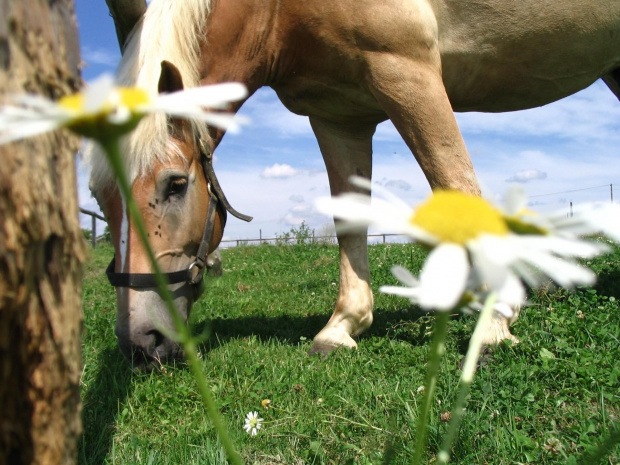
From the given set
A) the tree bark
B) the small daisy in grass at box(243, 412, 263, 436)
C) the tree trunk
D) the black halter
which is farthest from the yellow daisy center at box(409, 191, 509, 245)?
Answer: the tree bark

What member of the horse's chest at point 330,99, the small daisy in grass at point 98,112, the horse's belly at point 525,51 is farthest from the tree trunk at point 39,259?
the horse's belly at point 525,51

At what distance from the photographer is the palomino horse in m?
2.31

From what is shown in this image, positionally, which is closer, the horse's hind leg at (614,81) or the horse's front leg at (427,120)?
the horse's front leg at (427,120)

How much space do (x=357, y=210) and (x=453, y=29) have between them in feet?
9.67

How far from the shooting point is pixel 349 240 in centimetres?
346

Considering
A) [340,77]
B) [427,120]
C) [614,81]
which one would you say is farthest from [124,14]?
[614,81]

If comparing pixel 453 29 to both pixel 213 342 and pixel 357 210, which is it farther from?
pixel 357 210

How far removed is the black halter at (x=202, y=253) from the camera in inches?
87.7

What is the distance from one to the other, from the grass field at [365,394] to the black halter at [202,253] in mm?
358

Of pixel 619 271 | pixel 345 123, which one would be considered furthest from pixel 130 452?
pixel 619 271

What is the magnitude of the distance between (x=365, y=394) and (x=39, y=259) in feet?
5.61

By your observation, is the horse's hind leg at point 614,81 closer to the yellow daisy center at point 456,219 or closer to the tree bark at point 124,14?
the tree bark at point 124,14

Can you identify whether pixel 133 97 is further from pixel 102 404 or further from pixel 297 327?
pixel 297 327

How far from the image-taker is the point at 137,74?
7.52 feet
